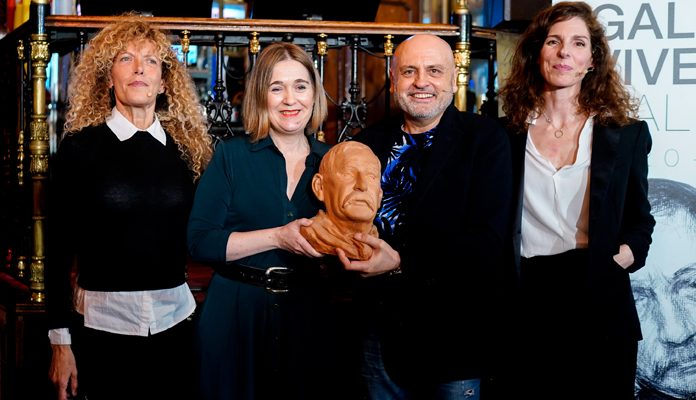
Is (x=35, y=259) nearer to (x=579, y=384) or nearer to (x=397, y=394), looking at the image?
(x=397, y=394)

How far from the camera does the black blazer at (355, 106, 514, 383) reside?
6.05ft

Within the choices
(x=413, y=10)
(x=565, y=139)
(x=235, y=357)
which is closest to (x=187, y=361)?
(x=235, y=357)

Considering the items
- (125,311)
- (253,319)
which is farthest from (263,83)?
(125,311)

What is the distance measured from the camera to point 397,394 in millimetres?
1968

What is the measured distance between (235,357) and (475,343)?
1.98 feet

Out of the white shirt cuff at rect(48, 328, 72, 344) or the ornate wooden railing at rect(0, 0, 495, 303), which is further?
the ornate wooden railing at rect(0, 0, 495, 303)

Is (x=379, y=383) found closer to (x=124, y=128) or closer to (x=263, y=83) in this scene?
(x=263, y=83)

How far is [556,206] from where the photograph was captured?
2.26 metres

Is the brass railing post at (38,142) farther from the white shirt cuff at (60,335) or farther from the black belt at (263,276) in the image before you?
the black belt at (263,276)

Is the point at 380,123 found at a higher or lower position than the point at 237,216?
higher

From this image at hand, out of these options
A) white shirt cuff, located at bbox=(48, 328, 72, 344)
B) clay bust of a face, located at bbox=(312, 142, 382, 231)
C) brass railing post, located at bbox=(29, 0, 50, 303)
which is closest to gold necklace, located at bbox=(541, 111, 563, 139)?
clay bust of a face, located at bbox=(312, 142, 382, 231)

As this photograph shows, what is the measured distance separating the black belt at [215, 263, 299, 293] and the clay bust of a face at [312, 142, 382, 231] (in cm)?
20

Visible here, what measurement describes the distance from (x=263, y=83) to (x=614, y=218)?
111cm

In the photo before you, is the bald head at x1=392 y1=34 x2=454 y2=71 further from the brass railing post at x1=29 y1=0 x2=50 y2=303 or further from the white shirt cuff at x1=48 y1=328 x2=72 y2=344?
the brass railing post at x1=29 y1=0 x2=50 y2=303
